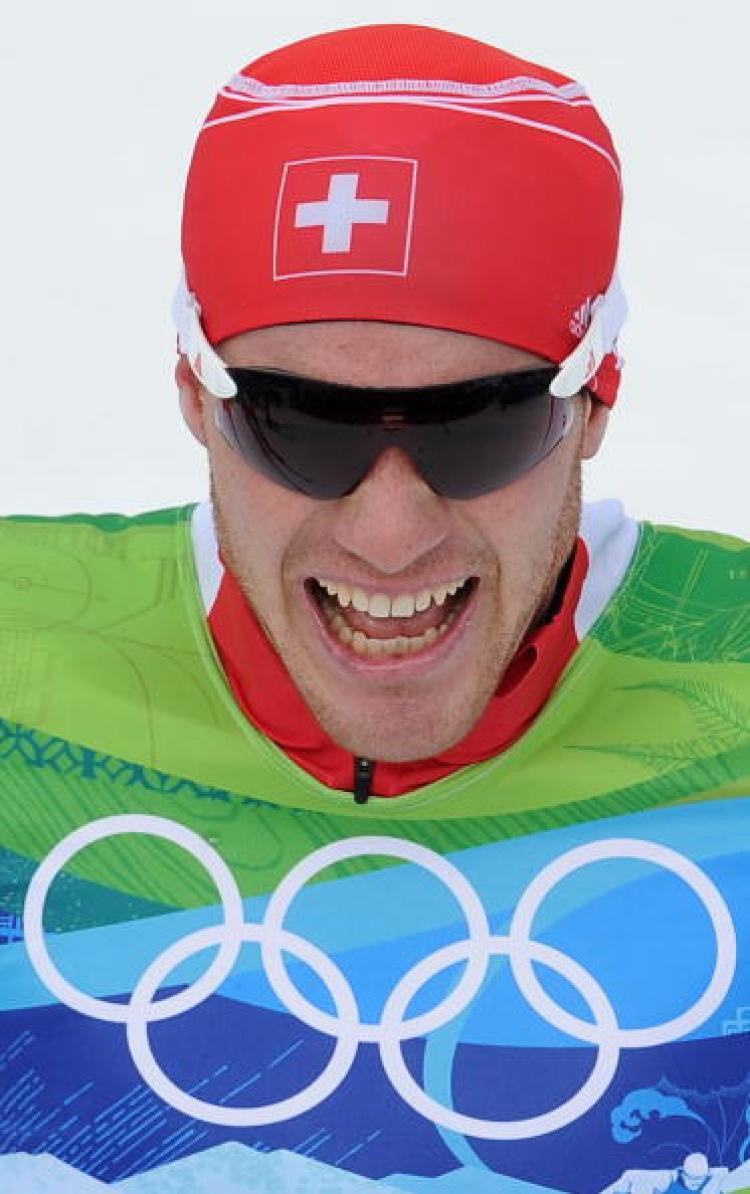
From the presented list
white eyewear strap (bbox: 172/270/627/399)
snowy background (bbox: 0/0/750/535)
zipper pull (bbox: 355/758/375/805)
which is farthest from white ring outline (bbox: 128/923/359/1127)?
snowy background (bbox: 0/0/750/535)

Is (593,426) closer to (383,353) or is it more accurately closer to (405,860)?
(383,353)

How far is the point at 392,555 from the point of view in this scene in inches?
94.7

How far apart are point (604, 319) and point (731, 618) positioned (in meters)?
0.56

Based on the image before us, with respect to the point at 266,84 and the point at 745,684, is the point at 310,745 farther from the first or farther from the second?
the point at 266,84

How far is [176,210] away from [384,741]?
2.47 metres

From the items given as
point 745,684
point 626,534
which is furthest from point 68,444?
point 745,684

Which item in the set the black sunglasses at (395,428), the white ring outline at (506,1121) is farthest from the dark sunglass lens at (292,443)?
the white ring outline at (506,1121)

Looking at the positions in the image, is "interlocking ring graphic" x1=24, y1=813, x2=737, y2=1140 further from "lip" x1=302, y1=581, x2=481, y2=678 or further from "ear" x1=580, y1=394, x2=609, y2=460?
"ear" x1=580, y1=394, x2=609, y2=460

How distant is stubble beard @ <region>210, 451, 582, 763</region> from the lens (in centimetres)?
255

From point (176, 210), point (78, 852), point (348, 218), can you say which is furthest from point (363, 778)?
point (176, 210)

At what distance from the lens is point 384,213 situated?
2.40 m

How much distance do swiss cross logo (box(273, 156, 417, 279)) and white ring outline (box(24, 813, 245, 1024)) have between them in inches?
30.4

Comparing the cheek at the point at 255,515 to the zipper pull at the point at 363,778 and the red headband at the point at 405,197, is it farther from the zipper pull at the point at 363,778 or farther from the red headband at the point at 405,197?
the zipper pull at the point at 363,778

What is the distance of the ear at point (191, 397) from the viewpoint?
2715 millimetres
